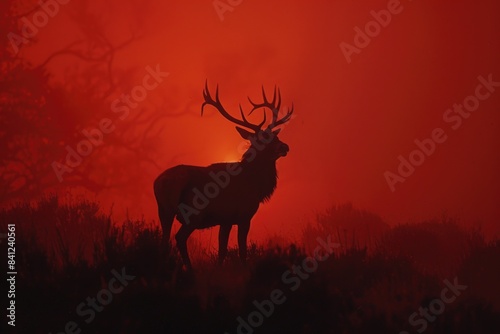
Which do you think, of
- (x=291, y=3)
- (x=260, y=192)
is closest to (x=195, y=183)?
(x=260, y=192)

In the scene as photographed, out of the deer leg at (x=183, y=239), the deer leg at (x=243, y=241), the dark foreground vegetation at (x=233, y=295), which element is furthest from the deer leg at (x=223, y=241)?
the deer leg at (x=183, y=239)

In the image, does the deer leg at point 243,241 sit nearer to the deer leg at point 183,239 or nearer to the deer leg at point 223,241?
the deer leg at point 223,241

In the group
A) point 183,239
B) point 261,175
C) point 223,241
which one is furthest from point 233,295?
point 261,175

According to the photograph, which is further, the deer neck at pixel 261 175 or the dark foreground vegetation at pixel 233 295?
the deer neck at pixel 261 175

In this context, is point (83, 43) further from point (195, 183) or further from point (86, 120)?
point (195, 183)

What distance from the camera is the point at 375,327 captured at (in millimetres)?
5637

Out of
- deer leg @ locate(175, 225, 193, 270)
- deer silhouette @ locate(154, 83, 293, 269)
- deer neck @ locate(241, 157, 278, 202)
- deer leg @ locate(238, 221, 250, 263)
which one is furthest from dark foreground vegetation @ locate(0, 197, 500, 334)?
deer neck @ locate(241, 157, 278, 202)

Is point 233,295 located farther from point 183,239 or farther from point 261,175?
point 261,175

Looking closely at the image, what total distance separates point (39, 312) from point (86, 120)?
2015 centimetres

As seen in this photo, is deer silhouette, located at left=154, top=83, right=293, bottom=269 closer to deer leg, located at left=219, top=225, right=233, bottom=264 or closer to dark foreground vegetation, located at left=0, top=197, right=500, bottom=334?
deer leg, located at left=219, top=225, right=233, bottom=264

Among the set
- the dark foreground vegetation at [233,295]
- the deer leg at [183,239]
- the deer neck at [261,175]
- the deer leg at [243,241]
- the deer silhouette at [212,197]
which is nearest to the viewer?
the dark foreground vegetation at [233,295]

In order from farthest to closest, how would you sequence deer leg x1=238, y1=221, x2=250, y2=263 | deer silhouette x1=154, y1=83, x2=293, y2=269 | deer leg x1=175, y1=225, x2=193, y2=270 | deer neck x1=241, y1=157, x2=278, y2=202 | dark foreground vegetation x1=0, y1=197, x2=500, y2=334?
deer neck x1=241, y1=157, x2=278, y2=202 < deer silhouette x1=154, y1=83, x2=293, y2=269 < deer leg x1=238, y1=221, x2=250, y2=263 < deer leg x1=175, y1=225, x2=193, y2=270 < dark foreground vegetation x1=0, y1=197, x2=500, y2=334

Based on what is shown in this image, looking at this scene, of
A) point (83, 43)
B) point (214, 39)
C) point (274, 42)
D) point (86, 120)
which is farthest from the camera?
point (274, 42)

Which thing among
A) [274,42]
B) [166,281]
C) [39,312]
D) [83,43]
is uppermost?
[274,42]
